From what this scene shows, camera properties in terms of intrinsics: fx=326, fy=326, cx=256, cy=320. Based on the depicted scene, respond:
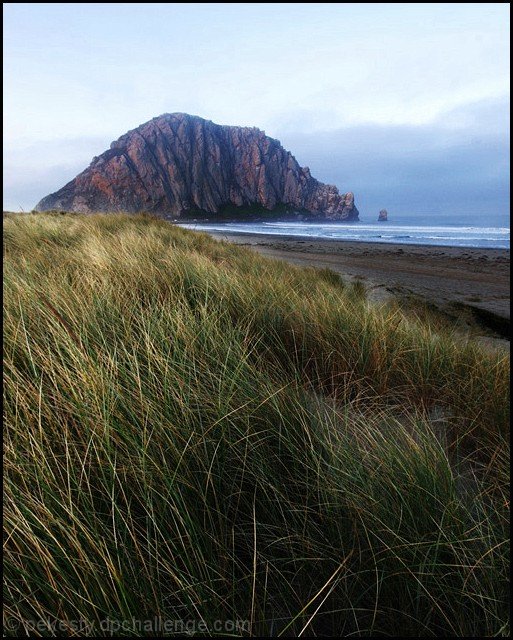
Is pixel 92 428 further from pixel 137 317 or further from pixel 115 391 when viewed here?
pixel 137 317

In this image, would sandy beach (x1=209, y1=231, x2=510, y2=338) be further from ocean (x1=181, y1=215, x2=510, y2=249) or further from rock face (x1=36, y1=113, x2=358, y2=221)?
rock face (x1=36, y1=113, x2=358, y2=221)

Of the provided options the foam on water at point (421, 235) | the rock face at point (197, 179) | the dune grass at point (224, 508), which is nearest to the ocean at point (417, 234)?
the foam on water at point (421, 235)

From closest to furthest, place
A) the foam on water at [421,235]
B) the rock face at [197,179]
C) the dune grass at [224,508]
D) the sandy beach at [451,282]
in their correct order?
the dune grass at [224,508], the sandy beach at [451,282], the foam on water at [421,235], the rock face at [197,179]

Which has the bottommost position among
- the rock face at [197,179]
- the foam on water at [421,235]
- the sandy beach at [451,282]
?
the sandy beach at [451,282]

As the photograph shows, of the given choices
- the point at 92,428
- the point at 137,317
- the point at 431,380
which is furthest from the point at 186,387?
the point at 431,380

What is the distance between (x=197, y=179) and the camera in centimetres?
9188

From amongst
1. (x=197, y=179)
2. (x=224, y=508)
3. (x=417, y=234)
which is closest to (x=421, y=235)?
(x=417, y=234)

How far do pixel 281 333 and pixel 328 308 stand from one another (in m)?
0.60

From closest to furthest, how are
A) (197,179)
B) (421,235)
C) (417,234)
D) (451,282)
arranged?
1. (451,282)
2. (421,235)
3. (417,234)
4. (197,179)

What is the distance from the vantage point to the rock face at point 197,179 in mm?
87000

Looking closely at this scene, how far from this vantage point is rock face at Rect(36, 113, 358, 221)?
8700 cm

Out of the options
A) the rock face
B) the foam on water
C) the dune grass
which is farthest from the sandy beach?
the rock face

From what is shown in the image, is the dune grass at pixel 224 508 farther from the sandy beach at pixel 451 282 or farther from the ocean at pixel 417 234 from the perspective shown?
the ocean at pixel 417 234

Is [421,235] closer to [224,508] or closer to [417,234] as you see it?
[417,234]
